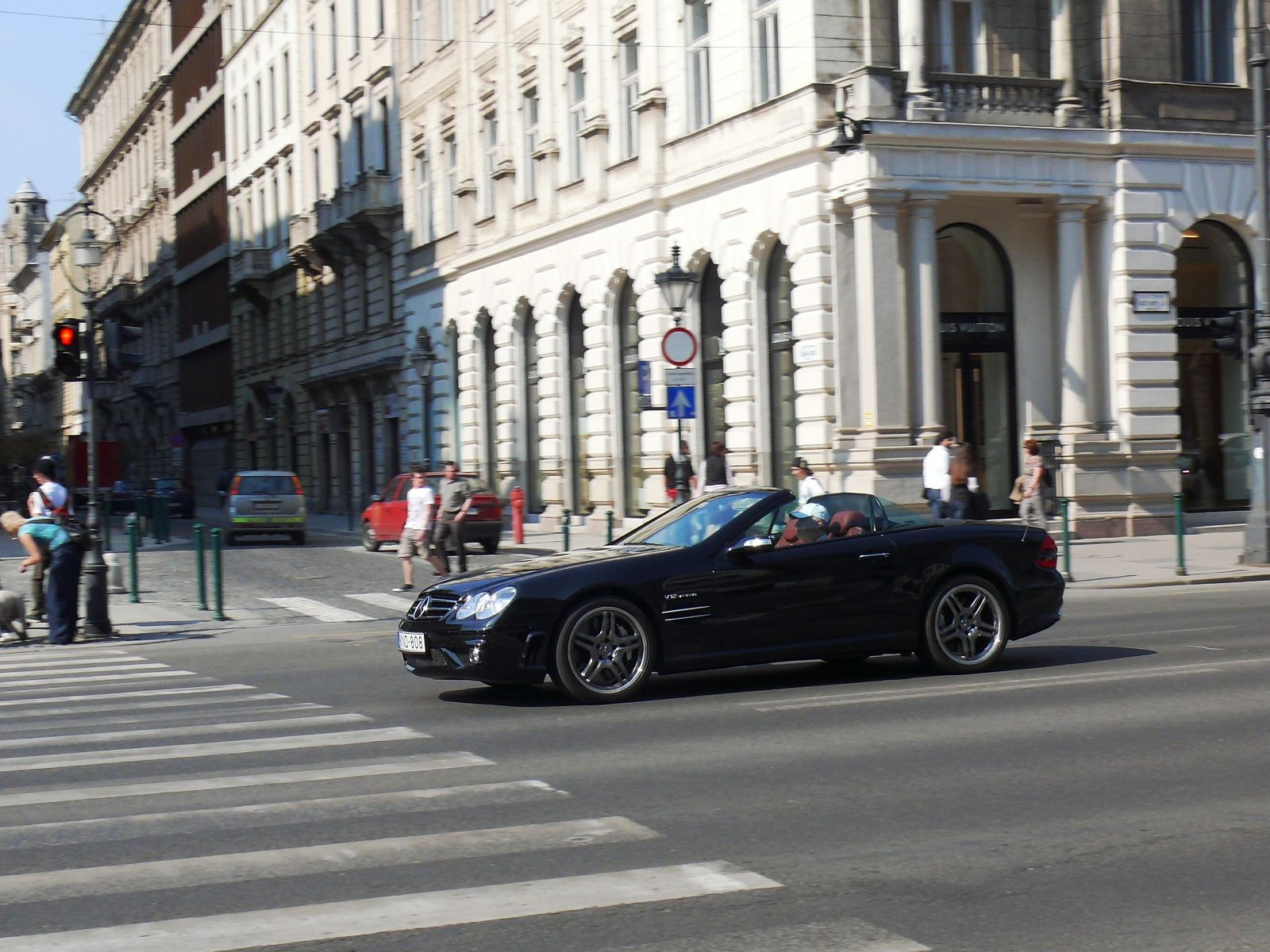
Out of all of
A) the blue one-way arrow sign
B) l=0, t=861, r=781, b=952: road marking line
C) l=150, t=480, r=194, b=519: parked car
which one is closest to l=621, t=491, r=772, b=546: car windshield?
l=0, t=861, r=781, b=952: road marking line

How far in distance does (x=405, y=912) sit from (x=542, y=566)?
582 centimetres

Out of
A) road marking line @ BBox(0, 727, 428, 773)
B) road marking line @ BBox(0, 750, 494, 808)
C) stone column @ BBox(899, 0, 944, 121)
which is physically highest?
stone column @ BBox(899, 0, 944, 121)

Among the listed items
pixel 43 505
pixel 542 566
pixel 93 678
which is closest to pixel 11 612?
pixel 43 505

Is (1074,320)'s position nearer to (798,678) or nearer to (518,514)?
(518,514)

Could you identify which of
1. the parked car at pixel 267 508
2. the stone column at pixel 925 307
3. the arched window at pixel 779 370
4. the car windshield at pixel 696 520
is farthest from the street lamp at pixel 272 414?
the car windshield at pixel 696 520

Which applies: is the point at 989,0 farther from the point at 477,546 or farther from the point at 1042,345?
the point at 477,546

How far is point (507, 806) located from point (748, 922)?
7.55 ft

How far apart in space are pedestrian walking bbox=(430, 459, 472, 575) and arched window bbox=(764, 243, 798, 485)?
7382mm

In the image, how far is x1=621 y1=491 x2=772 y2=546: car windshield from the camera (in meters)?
12.0

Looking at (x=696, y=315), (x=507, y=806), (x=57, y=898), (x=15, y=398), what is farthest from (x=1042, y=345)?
(x=15, y=398)

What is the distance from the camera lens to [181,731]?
1072cm

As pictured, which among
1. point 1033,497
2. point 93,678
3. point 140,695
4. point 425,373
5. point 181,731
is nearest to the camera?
point 181,731

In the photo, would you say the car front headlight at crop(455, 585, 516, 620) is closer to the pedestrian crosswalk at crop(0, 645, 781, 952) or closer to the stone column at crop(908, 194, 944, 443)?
the pedestrian crosswalk at crop(0, 645, 781, 952)

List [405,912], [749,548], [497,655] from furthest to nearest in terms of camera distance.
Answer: [749,548]
[497,655]
[405,912]
